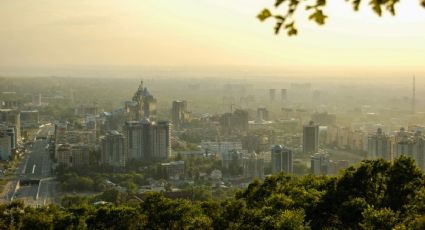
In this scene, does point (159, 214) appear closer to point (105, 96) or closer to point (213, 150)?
point (213, 150)

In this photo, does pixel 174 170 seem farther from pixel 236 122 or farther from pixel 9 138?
pixel 236 122

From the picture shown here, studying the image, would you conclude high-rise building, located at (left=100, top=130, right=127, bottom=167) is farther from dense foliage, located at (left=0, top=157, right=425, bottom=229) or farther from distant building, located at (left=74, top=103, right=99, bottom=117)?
distant building, located at (left=74, top=103, right=99, bottom=117)

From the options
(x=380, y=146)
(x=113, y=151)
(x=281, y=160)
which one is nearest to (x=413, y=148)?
(x=380, y=146)

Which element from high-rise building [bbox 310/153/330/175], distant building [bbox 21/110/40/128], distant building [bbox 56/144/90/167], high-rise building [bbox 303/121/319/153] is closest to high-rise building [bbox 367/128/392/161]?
high-rise building [bbox 310/153/330/175]

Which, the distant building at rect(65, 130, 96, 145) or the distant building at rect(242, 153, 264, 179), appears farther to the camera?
the distant building at rect(65, 130, 96, 145)

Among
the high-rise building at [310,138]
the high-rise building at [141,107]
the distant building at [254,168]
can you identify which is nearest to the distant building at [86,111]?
the high-rise building at [141,107]

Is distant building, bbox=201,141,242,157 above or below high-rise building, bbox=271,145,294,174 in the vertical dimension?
below

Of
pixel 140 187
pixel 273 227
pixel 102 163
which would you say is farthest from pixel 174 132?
pixel 273 227
